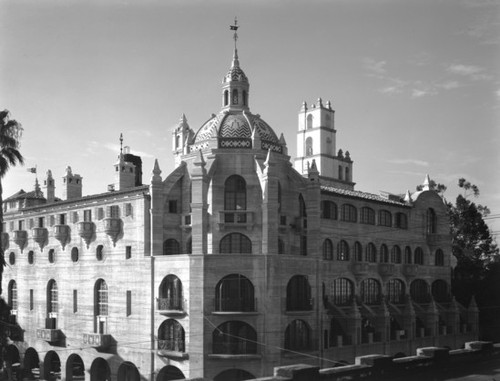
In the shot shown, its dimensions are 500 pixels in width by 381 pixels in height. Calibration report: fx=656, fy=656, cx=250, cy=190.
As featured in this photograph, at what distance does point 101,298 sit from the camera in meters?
57.1

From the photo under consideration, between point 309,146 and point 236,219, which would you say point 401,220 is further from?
point 309,146

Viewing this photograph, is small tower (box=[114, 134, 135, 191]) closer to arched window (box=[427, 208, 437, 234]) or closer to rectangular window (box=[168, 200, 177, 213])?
rectangular window (box=[168, 200, 177, 213])

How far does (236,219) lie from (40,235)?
24.2 m

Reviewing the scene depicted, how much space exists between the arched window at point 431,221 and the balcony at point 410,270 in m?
5.34

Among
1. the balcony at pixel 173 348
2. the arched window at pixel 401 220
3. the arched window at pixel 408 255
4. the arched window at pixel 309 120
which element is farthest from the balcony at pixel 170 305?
the arched window at pixel 309 120

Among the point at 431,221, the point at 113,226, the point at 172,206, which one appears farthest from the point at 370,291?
the point at 113,226

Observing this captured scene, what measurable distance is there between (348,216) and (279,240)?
10.4 metres

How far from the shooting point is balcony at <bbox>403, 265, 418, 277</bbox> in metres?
64.9

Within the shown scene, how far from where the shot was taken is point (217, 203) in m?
50.1

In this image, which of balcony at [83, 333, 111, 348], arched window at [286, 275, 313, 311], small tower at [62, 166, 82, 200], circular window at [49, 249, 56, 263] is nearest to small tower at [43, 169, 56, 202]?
small tower at [62, 166, 82, 200]

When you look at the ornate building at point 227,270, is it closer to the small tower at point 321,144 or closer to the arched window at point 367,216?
the arched window at point 367,216

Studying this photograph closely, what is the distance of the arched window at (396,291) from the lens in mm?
64125

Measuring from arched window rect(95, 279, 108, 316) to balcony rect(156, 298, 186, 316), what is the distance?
8.50 metres

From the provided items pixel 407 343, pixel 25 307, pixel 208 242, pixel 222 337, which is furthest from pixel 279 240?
pixel 25 307
